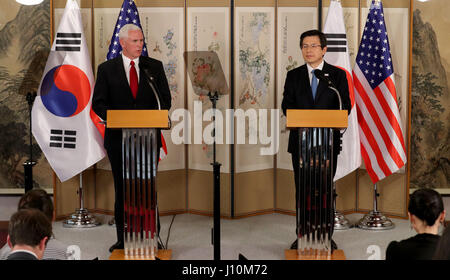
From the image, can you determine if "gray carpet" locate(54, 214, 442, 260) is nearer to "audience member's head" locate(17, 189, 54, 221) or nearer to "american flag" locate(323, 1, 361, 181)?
"american flag" locate(323, 1, 361, 181)

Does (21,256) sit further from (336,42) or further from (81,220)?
(336,42)

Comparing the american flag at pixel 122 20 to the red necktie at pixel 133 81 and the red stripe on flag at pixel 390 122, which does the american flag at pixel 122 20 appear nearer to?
the red necktie at pixel 133 81

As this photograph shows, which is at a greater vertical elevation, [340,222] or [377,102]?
[377,102]

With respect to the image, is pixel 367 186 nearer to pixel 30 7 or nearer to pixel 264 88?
pixel 264 88

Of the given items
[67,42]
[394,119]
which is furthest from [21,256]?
[394,119]

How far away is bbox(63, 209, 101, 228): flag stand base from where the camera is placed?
5.64m

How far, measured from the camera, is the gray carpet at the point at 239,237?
15.7 ft

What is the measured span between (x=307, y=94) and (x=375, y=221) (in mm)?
1606

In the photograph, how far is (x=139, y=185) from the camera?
438cm

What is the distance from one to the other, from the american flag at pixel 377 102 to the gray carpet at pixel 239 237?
2.03 feet

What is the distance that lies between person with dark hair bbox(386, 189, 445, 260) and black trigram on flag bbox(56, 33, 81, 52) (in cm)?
374

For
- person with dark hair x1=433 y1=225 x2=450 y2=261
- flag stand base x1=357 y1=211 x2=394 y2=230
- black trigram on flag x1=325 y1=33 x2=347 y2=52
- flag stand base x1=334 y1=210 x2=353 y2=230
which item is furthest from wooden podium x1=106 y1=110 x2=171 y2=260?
person with dark hair x1=433 y1=225 x2=450 y2=261
